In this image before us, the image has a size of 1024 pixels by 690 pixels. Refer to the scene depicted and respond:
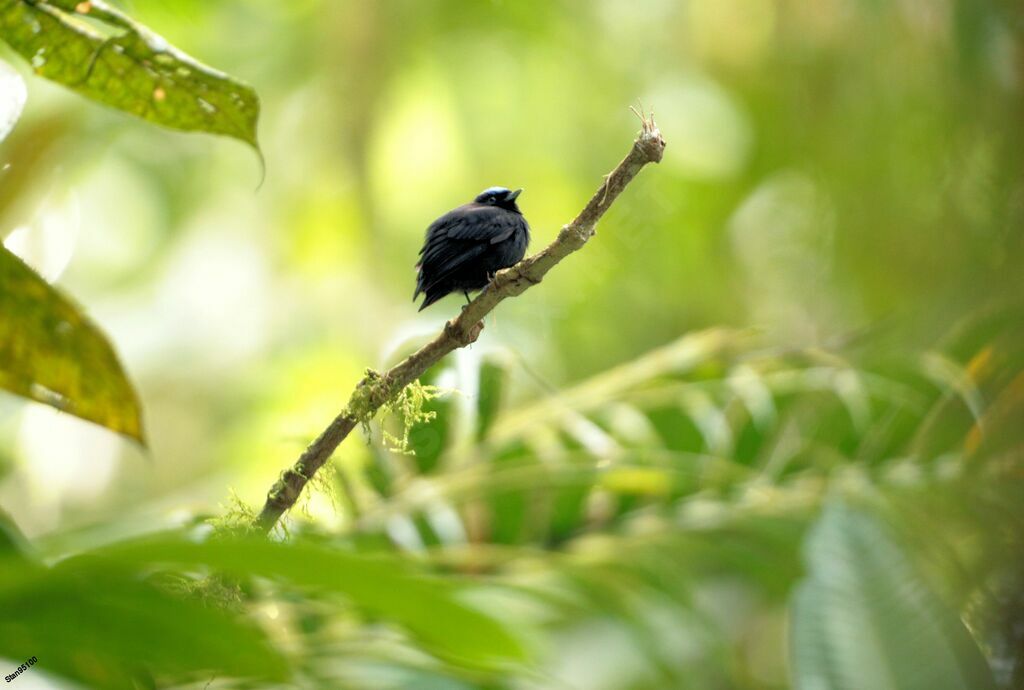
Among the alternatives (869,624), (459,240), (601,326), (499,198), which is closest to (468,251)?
(459,240)

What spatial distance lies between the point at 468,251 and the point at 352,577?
22.8 inches

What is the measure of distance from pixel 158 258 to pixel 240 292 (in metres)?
0.79

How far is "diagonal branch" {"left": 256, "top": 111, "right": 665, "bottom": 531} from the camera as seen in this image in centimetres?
64

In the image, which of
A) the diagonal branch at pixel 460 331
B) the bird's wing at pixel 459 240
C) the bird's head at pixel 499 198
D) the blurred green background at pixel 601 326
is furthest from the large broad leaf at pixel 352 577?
the bird's head at pixel 499 198

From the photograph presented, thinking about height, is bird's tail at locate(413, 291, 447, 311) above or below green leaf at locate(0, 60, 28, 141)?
below

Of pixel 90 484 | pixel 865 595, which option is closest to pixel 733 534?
pixel 865 595

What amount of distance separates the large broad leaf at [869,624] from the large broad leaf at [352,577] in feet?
3.34

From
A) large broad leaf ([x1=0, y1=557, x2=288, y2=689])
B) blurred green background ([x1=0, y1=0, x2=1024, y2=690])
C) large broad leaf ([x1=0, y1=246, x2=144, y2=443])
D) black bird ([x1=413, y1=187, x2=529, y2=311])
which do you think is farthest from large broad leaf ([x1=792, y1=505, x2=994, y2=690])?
large broad leaf ([x1=0, y1=557, x2=288, y2=689])

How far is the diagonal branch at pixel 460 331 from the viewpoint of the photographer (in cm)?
64

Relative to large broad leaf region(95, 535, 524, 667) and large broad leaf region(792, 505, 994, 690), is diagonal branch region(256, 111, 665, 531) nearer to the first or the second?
large broad leaf region(95, 535, 524, 667)

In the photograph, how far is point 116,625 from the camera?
421mm

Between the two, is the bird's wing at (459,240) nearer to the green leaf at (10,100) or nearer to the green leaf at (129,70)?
the green leaf at (129,70)

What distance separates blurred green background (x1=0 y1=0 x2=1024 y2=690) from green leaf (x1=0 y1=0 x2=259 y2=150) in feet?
0.36

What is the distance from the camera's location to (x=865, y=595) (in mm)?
1450
